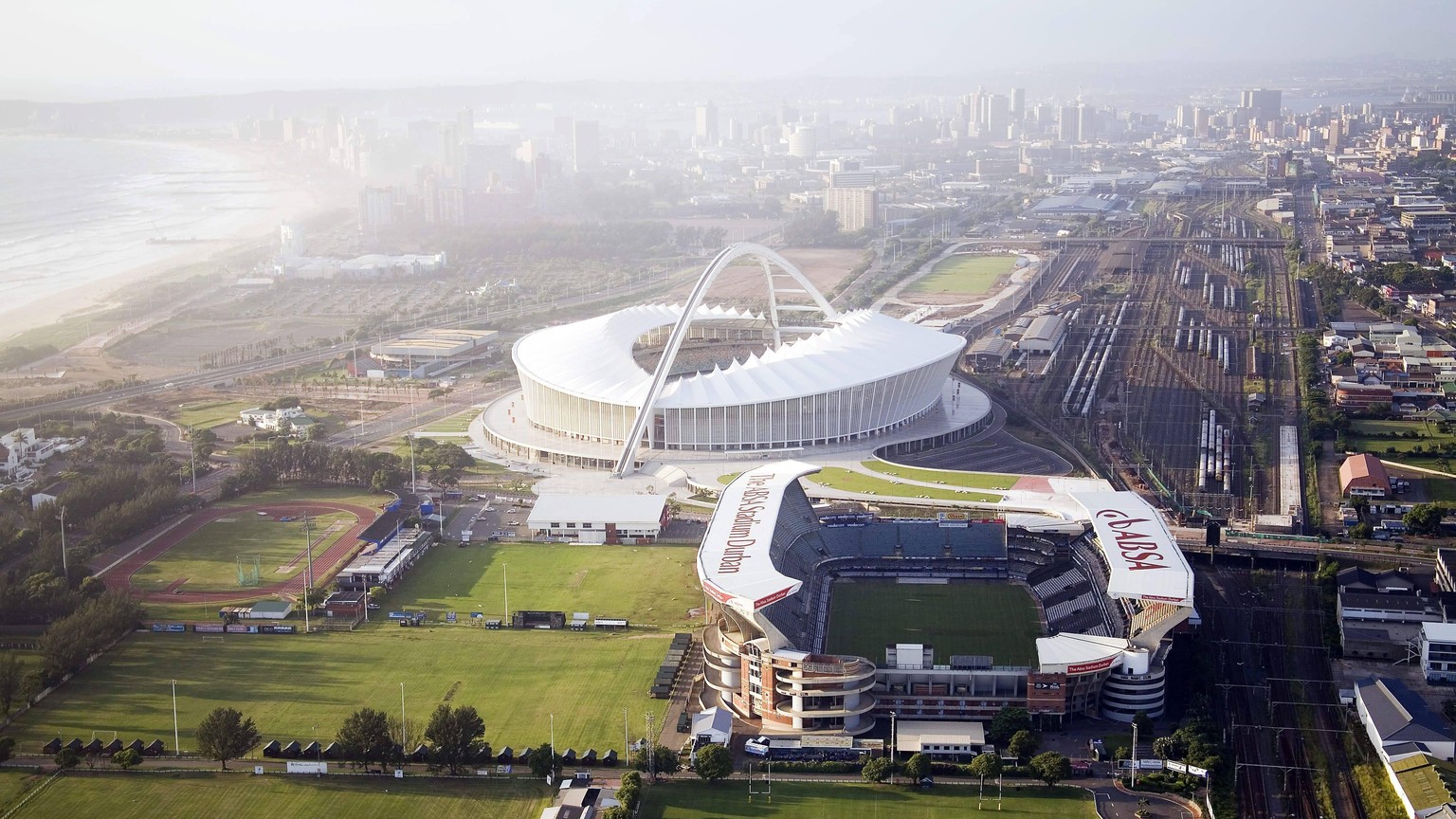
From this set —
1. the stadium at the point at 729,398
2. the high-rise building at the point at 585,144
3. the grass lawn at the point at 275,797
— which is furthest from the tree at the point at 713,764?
the high-rise building at the point at 585,144

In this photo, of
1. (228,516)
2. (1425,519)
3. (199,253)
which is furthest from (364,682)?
(199,253)

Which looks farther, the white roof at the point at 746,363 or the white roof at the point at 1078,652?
the white roof at the point at 746,363

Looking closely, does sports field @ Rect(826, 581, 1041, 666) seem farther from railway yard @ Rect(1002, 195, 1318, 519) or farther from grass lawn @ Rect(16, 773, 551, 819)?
railway yard @ Rect(1002, 195, 1318, 519)

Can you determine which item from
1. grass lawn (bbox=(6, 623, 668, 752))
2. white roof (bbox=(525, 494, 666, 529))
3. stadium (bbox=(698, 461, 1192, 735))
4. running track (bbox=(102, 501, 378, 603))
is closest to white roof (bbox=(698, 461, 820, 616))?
stadium (bbox=(698, 461, 1192, 735))

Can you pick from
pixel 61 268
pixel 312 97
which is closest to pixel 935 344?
pixel 61 268

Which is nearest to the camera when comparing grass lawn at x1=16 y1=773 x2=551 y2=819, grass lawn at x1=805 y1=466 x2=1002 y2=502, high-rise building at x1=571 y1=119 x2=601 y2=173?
grass lawn at x1=16 y1=773 x2=551 y2=819

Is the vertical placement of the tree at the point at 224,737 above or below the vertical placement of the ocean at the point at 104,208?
below

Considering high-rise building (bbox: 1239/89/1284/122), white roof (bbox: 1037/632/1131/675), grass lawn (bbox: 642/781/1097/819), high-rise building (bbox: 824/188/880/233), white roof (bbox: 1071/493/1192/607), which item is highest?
high-rise building (bbox: 1239/89/1284/122)

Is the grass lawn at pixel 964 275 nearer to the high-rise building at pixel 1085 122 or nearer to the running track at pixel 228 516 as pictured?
the running track at pixel 228 516
